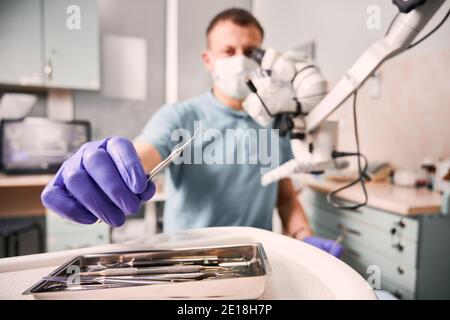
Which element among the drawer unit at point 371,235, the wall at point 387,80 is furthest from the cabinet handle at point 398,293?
Answer: the wall at point 387,80

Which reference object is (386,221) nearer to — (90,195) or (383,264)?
(383,264)

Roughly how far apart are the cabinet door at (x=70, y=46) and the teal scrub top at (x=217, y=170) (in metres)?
1.15

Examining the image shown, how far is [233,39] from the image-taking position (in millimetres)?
757

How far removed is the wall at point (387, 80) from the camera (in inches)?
46.1

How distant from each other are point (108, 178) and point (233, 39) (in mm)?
556

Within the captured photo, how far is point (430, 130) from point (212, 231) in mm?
1205

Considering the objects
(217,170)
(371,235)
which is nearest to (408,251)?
(371,235)

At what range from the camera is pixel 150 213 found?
5.87 feet

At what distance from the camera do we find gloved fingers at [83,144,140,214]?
37 centimetres

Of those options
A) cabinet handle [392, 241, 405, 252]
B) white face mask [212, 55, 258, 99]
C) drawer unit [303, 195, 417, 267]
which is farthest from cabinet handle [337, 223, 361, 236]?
white face mask [212, 55, 258, 99]

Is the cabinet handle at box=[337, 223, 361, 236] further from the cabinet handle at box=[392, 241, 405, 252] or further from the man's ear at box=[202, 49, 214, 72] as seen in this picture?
the man's ear at box=[202, 49, 214, 72]

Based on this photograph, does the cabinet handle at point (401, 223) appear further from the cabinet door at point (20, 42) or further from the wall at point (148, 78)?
the cabinet door at point (20, 42)

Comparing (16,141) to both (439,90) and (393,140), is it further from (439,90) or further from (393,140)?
(439,90)
